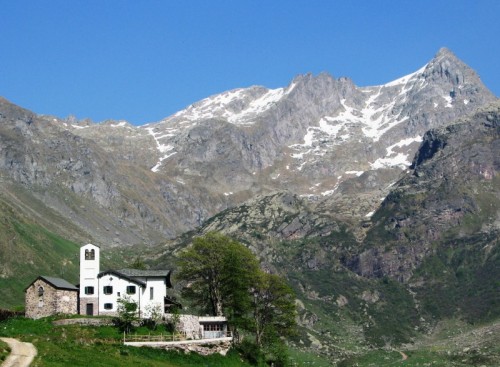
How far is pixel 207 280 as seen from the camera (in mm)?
132750

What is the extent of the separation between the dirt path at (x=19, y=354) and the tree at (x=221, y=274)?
43518mm

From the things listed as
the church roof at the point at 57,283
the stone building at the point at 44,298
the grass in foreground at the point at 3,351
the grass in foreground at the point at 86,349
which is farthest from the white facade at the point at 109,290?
the grass in foreground at the point at 3,351

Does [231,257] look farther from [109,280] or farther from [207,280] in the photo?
[109,280]

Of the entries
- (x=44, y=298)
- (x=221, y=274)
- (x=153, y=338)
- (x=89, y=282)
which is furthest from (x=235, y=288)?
(x=44, y=298)

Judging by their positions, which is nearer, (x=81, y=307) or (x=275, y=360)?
(x=81, y=307)

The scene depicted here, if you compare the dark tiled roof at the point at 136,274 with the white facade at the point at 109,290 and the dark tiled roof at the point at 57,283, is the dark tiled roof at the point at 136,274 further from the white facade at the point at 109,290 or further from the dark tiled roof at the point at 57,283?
the dark tiled roof at the point at 57,283

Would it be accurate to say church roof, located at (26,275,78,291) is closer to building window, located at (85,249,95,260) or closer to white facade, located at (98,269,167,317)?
white facade, located at (98,269,167,317)

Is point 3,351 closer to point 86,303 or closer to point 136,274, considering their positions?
point 86,303

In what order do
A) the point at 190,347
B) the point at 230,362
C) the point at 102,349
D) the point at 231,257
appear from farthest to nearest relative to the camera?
1. the point at 231,257
2. the point at 230,362
3. the point at 190,347
4. the point at 102,349

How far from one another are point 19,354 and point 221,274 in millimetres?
53931

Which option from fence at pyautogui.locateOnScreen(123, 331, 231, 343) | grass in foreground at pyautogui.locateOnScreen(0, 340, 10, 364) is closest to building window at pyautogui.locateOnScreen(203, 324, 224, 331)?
fence at pyautogui.locateOnScreen(123, 331, 231, 343)

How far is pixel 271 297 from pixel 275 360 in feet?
32.8

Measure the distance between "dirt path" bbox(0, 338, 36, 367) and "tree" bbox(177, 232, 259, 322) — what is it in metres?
43.5

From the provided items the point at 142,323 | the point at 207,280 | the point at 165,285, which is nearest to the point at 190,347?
the point at 142,323
